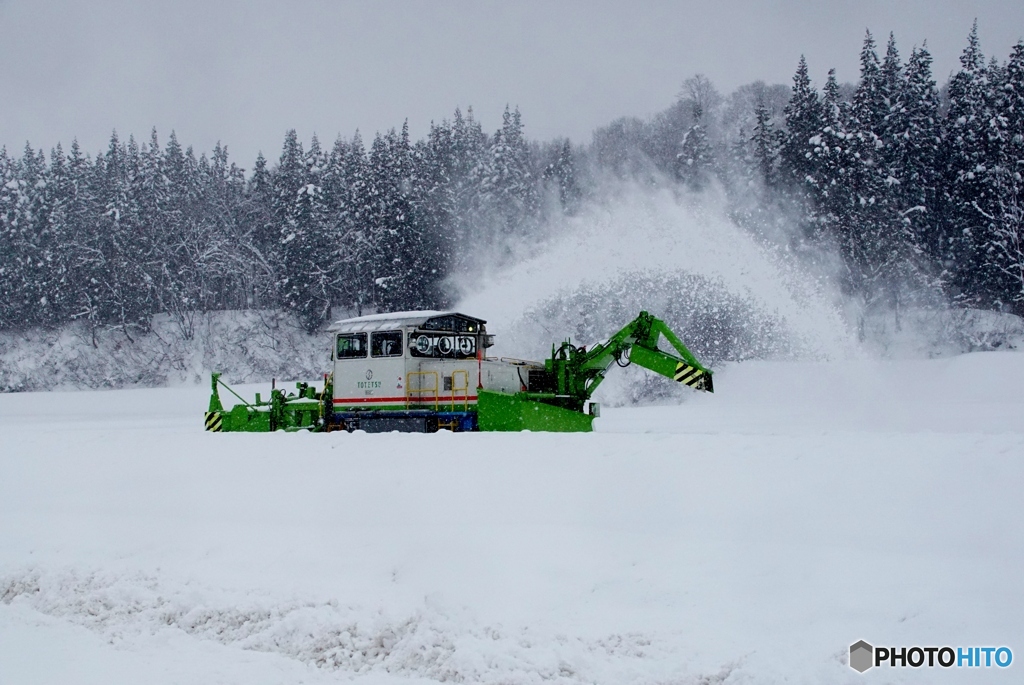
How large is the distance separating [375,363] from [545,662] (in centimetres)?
1336

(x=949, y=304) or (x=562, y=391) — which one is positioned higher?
(x=949, y=304)

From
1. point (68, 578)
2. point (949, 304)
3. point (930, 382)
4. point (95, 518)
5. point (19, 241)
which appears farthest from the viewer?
point (19, 241)

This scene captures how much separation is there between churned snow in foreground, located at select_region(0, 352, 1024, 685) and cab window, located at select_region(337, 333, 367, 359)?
6.11m

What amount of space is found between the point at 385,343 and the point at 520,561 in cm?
1160

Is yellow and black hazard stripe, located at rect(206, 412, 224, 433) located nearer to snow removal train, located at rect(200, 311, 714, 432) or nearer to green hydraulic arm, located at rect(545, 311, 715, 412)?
snow removal train, located at rect(200, 311, 714, 432)

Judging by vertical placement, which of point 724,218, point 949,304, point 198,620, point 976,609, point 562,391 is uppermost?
point 724,218

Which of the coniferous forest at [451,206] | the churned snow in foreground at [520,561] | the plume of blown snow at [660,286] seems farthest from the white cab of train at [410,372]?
the coniferous forest at [451,206]

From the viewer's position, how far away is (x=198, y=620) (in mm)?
9266

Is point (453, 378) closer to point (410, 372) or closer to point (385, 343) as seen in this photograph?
point (410, 372)

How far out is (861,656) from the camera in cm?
674

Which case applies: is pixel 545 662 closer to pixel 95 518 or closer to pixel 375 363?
pixel 95 518

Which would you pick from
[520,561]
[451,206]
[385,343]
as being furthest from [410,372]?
[451,206]

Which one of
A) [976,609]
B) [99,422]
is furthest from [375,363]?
[99,422]

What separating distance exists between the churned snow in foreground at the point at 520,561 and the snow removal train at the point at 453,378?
189 inches
